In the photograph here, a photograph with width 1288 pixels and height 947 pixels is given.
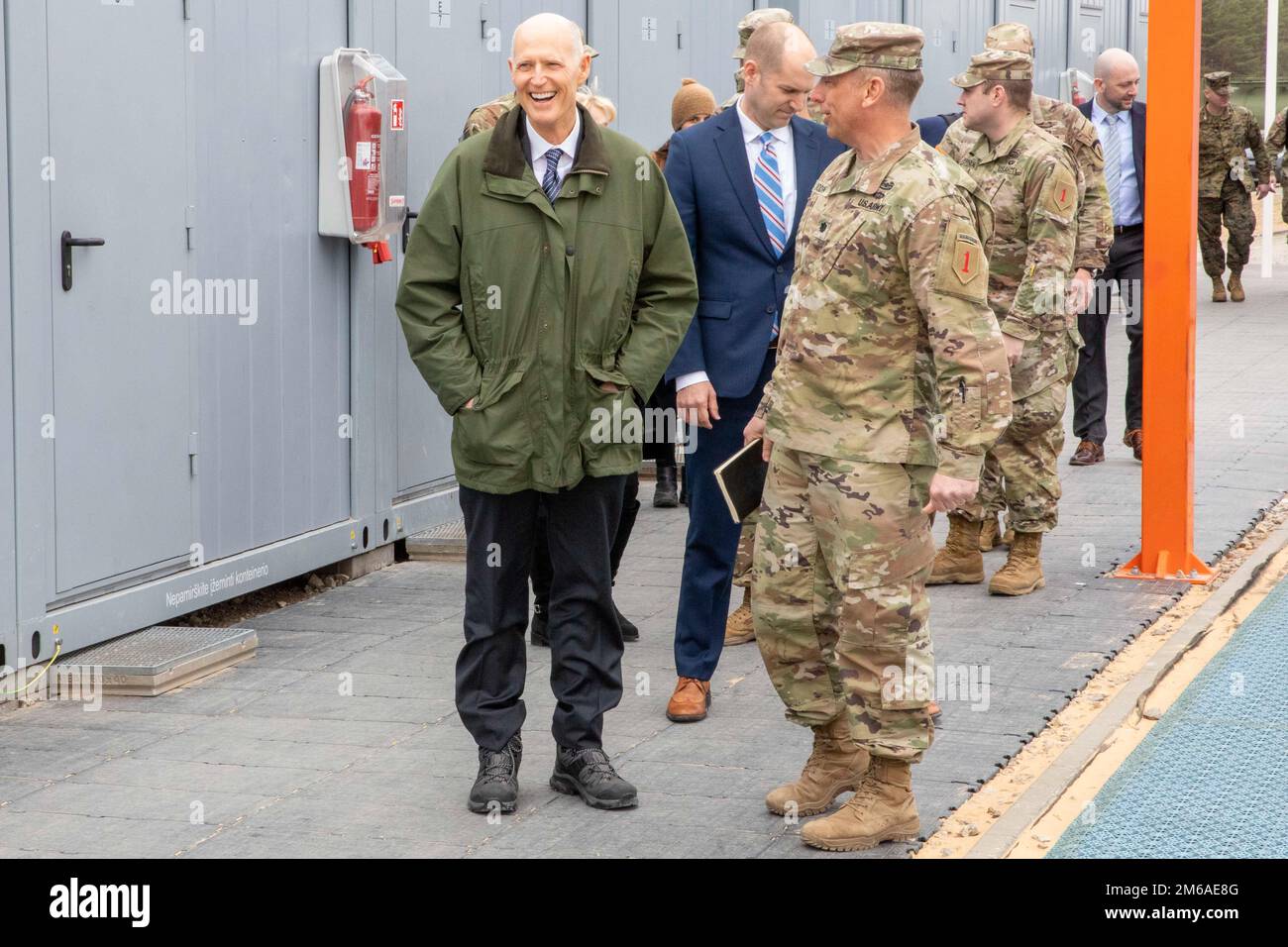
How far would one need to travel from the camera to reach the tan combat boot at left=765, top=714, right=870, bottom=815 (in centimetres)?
486

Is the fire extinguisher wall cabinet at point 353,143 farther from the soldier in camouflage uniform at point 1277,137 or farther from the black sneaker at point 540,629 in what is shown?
the soldier in camouflage uniform at point 1277,137

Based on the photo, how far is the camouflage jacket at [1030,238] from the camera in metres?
7.18

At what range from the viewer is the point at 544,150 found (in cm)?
489

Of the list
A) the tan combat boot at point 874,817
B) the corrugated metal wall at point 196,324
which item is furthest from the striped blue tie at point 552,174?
the corrugated metal wall at point 196,324

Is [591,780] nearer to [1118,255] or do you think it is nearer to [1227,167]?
[1118,255]

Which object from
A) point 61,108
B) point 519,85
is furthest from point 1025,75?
point 61,108

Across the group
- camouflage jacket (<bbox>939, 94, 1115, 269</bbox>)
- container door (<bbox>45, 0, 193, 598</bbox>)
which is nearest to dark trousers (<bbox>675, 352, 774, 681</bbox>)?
container door (<bbox>45, 0, 193, 598</bbox>)

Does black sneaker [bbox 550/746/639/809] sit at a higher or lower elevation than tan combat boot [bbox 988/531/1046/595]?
lower

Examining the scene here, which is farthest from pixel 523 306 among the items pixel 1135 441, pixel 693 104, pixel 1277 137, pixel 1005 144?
pixel 1277 137

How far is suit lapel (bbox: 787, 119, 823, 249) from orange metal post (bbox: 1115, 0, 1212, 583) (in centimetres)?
231

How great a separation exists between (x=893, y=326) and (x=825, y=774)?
1.22m

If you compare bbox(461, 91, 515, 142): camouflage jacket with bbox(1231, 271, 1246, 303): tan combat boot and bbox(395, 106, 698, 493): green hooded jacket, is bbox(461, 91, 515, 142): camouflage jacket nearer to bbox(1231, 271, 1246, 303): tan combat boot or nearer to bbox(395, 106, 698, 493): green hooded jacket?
bbox(395, 106, 698, 493): green hooded jacket

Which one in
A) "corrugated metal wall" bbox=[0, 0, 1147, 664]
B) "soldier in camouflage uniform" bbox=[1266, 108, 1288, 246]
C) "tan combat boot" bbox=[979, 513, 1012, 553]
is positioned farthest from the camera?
"soldier in camouflage uniform" bbox=[1266, 108, 1288, 246]

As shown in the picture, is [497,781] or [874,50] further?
[497,781]
